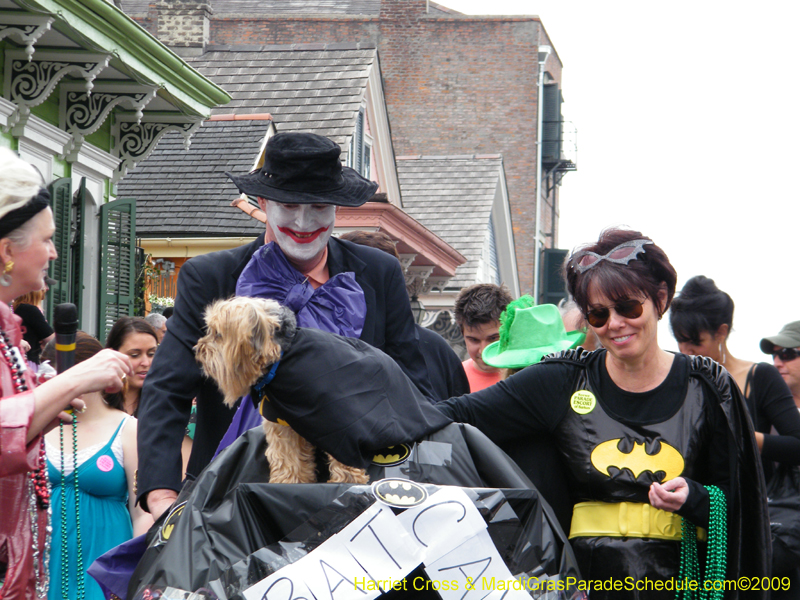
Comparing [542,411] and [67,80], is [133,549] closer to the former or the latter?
[542,411]

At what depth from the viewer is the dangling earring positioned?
267cm

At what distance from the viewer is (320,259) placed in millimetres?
3188

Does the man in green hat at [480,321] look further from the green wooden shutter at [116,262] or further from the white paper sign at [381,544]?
the green wooden shutter at [116,262]

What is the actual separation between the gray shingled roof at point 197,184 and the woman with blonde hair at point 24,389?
10100 mm

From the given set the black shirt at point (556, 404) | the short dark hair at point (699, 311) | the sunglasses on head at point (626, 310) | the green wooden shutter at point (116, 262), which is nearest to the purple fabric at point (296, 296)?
the black shirt at point (556, 404)

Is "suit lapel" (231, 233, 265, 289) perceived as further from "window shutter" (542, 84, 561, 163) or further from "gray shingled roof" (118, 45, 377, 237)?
"window shutter" (542, 84, 561, 163)

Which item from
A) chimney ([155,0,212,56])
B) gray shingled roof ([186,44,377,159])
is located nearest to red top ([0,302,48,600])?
gray shingled roof ([186,44,377,159])

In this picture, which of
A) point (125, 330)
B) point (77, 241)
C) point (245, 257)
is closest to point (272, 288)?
point (245, 257)

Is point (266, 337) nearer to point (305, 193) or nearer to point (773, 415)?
point (305, 193)

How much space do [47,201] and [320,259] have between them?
0.89 m

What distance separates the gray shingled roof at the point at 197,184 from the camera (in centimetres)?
1309

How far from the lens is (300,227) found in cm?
305

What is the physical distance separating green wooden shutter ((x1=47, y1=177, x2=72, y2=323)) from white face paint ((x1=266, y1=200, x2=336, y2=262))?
636cm

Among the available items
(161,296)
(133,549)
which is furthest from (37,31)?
(133,549)
